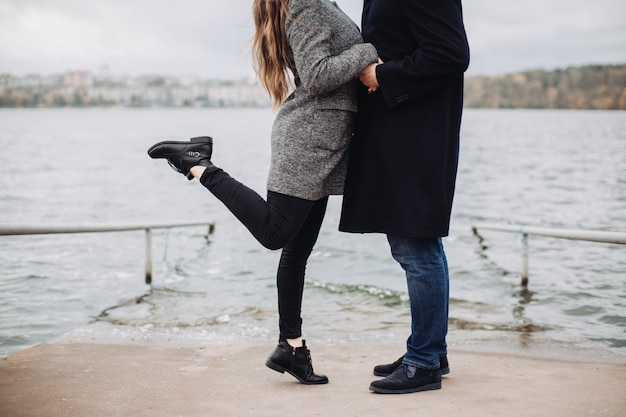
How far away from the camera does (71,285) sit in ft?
26.6

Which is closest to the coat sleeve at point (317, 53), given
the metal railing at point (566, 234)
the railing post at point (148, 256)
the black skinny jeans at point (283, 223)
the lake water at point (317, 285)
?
the black skinny jeans at point (283, 223)

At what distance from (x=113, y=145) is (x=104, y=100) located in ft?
271

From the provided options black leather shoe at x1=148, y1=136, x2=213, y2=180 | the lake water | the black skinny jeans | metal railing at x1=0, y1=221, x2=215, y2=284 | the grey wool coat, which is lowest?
the lake water

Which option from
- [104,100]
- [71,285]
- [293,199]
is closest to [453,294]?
[71,285]

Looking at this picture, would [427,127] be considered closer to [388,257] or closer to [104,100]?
[388,257]

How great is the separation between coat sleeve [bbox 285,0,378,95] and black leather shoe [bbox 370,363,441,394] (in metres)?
1.39

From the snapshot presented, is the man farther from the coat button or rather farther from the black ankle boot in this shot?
the black ankle boot

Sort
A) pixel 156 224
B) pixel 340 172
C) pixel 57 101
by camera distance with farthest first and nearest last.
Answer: pixel 57 101, pixel 156 224, pixel 340 172

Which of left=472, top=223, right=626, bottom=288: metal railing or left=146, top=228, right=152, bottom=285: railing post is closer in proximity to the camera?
left=472, top=223, right=626, bottom=288: metal railing

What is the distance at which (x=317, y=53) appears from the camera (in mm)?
2967

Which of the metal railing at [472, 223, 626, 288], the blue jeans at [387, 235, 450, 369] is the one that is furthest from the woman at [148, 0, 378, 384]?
the metal railing at [472, 223, 626, 288]

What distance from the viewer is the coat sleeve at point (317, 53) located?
2941mm

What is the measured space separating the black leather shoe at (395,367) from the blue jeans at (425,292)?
227 millimetres

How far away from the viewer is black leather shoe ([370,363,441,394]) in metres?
3.18
